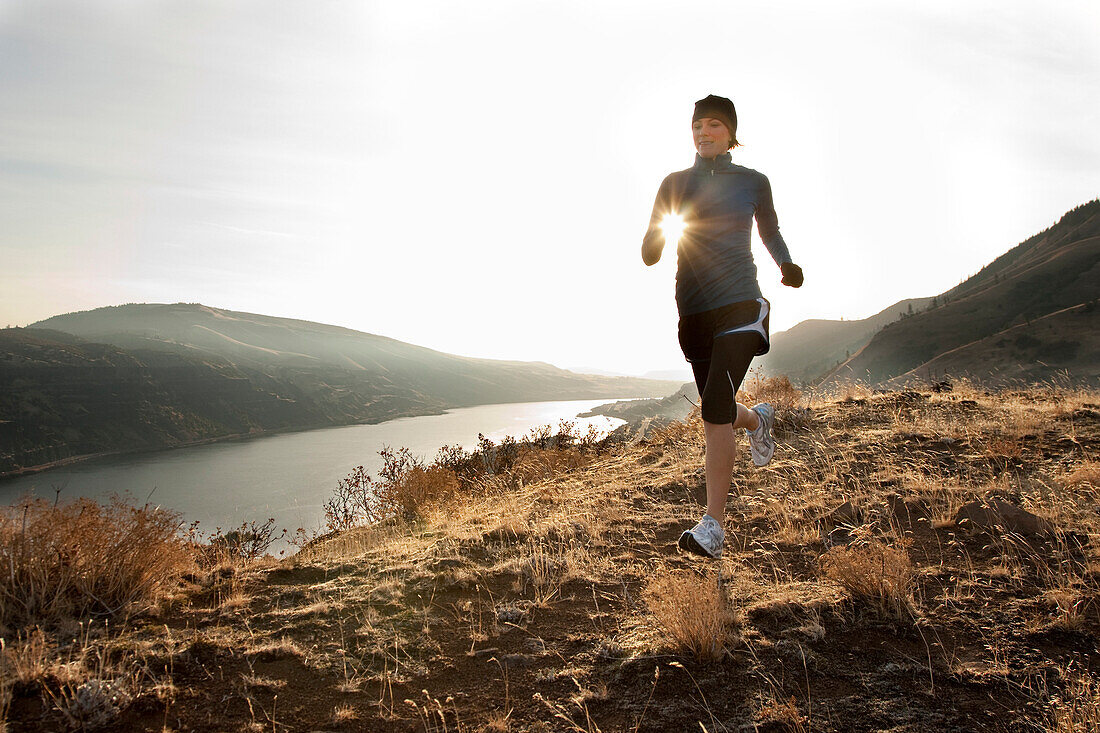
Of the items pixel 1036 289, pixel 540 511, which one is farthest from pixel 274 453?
pixel 1036 289

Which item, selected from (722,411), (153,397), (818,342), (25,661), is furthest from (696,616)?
(818,342)

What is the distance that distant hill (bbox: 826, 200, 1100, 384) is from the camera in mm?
47469

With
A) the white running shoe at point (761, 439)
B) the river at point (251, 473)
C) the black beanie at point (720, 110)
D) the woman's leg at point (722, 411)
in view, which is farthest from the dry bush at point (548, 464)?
the river at point (251, 473)

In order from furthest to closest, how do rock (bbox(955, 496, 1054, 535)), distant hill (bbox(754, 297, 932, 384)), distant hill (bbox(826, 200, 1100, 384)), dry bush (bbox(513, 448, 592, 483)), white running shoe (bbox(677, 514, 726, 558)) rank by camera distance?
distant hill (bbox(754, 297, 932, 384)), distant hill (bbox(826, 200, 1100, 384)), dry bush (bbox(513, 448, 592, 483)), rock (bbox(955, 496, 1054, 535)), white running shoe (bbox(677, 514, 726, 558))

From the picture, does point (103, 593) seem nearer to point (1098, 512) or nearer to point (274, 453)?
point (1098, 512)

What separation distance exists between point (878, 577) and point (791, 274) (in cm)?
173

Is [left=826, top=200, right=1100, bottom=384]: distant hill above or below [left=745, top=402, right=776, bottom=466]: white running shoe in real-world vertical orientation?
above

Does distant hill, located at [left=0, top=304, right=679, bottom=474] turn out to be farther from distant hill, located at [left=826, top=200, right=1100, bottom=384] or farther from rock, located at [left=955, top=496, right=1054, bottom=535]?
rock, located at [left=955, top=496, right=1054, bottom=535]

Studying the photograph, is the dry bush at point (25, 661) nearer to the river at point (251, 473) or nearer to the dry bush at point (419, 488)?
the dry bush at point (419, 488)

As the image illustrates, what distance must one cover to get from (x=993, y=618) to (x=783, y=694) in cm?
109

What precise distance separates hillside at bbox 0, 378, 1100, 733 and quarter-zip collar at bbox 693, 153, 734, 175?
2.20 m

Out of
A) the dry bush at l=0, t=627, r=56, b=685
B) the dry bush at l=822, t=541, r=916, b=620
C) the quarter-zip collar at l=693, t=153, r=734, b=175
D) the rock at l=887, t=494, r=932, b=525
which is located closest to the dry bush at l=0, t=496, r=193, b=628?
the dry bush at l=0, t=627, r=56, b=685

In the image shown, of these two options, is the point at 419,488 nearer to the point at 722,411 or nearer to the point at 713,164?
the point at 722,411

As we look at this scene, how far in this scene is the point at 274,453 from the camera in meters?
71.8
